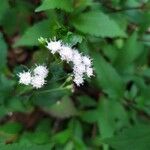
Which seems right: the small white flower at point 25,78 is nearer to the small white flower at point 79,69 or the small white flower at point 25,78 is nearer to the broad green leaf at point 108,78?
the small white flower at point 79,69

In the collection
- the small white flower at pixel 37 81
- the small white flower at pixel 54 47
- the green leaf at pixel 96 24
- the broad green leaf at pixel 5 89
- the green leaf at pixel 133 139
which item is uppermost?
the small white flower at pixel 54 47

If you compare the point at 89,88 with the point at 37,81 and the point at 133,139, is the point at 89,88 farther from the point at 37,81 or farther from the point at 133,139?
the point at 37,81

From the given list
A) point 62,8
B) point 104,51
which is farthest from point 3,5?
point 104,51

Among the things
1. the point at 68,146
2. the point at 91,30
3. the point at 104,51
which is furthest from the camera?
the point at 104,51

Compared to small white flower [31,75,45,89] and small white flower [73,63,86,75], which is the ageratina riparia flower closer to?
small white flower [31,75,45,89]

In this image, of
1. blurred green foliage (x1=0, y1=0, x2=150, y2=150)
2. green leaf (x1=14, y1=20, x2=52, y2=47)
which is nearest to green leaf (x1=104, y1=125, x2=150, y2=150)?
blurred green foliage (x1=0, y1=0, x2=150, y2=150)

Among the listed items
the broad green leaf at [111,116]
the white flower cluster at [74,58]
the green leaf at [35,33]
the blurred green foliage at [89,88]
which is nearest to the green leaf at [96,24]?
the blurred green foliage at [89,88]

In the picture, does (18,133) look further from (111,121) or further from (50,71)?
(50,71)
